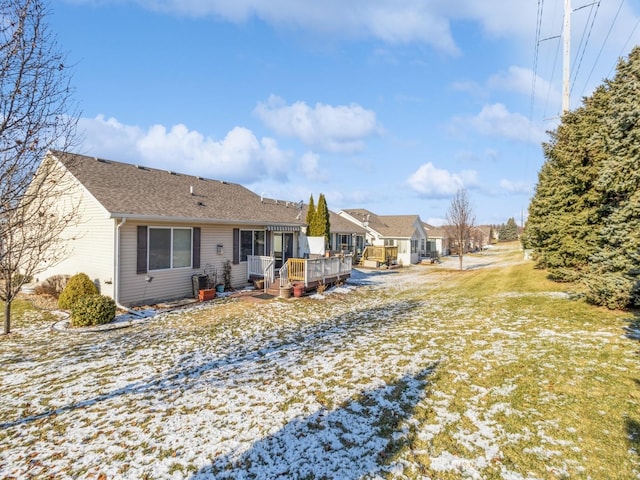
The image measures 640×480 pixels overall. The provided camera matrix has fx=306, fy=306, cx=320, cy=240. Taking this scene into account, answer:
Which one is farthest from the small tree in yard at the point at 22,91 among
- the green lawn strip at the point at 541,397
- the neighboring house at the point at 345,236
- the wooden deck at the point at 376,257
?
the wooden deck at the point at 376,257

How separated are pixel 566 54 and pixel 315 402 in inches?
700

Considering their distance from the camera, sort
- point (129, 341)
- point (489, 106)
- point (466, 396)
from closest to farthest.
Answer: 1. point (466, 396)
2. point (129, 341)
3. point (489, 106)

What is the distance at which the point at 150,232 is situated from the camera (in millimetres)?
11156

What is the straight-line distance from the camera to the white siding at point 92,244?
10.6m

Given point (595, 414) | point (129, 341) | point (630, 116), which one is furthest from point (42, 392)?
point (630, 116)

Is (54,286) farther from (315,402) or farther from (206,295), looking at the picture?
(315,402)

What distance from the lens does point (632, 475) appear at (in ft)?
10.4

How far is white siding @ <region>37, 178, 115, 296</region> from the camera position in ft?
34.9

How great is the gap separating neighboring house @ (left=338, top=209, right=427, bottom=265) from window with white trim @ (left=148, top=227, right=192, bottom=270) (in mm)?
23169

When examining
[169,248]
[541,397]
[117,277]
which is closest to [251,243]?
[169,248]

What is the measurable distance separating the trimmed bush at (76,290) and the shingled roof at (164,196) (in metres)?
2.81

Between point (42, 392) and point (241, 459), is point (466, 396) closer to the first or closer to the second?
point (241, 459)

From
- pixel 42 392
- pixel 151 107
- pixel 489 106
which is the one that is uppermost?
pixel 489 106

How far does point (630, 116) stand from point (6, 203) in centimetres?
1221
